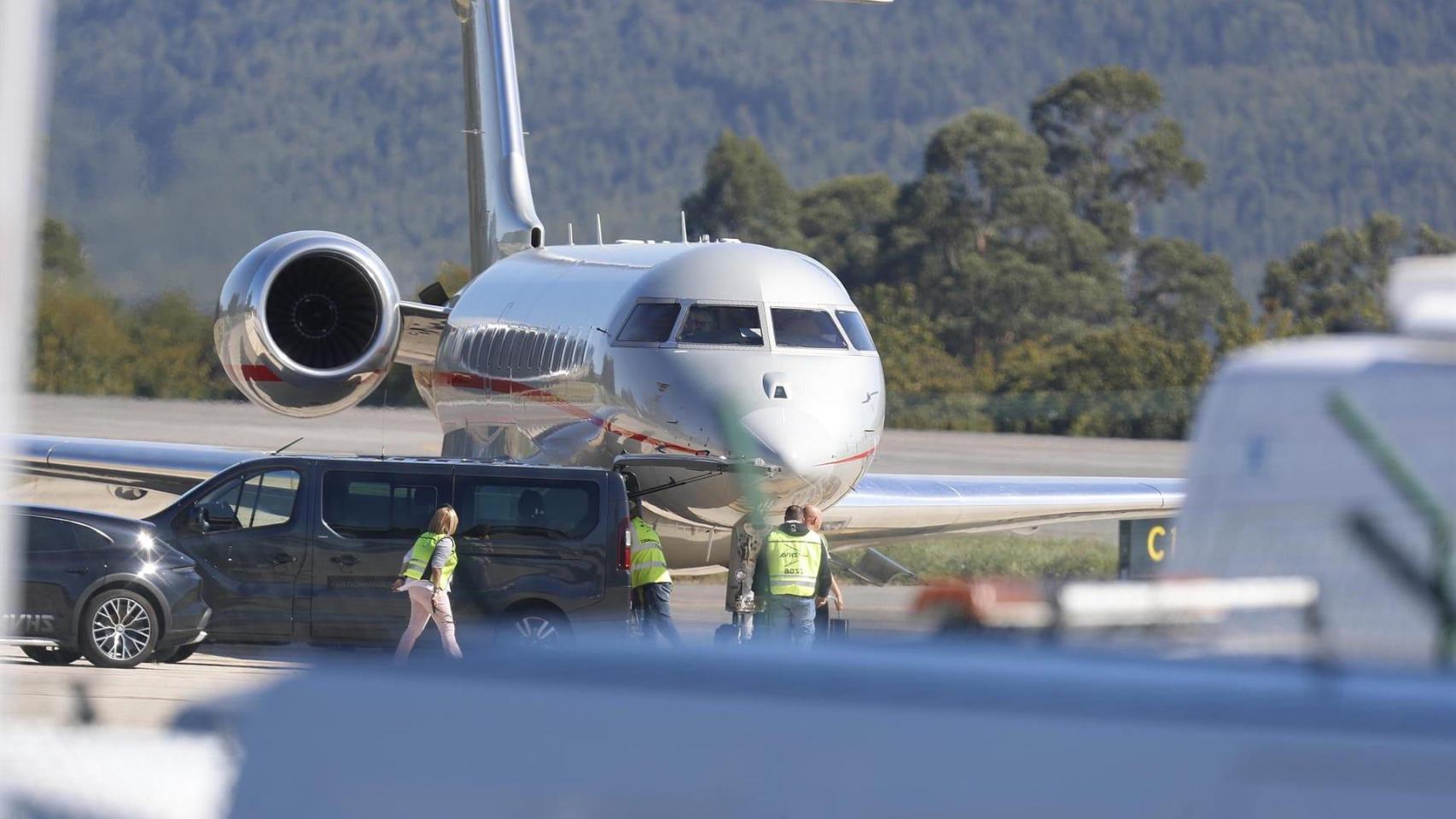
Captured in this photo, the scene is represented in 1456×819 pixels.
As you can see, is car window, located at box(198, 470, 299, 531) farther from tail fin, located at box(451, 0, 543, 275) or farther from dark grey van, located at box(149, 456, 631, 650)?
tail fin, located at box(451, 0, 543, 275)

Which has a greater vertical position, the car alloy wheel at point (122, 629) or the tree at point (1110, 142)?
the tree at point (1110, 142)

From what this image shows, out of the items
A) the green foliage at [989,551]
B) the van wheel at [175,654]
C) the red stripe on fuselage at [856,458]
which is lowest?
the green foliage at [989,551]

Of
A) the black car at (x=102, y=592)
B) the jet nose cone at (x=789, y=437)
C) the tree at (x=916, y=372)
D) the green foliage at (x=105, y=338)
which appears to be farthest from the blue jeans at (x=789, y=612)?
the tree at (x=916, y=372)

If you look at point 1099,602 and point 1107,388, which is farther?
point 1107,388

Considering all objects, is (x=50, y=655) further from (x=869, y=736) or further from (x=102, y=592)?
(x=869, y=736)

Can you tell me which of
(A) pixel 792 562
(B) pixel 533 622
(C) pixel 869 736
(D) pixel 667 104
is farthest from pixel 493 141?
(D) pixel 667 104

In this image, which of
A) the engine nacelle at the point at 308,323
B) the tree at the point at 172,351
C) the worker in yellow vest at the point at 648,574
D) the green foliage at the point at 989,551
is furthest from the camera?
the tree at the point at 172,351

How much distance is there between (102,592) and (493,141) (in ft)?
33.6

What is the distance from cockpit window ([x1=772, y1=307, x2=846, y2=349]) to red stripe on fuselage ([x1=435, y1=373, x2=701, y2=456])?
1.12 m

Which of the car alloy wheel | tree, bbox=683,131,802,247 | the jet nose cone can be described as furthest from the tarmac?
tree, bbox=683,131,802,247

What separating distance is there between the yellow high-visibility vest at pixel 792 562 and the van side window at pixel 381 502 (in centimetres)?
229

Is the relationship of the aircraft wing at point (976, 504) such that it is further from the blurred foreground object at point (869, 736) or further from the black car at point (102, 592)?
the blurred foreground object at point (869, 736)

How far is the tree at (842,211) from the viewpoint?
7194cm

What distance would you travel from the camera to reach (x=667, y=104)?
165m
